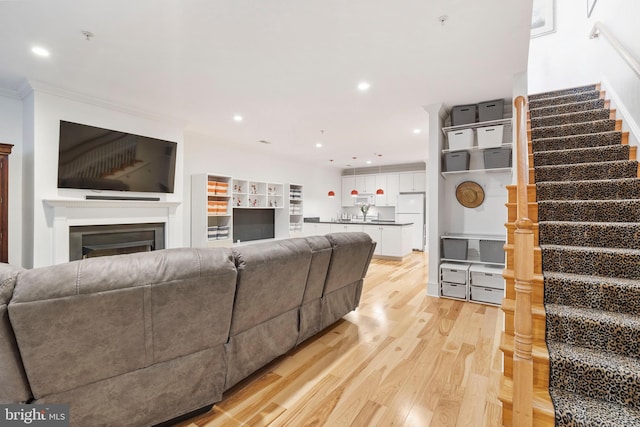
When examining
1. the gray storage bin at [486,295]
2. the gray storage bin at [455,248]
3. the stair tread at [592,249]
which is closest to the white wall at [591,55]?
the stair tread at [592,249]

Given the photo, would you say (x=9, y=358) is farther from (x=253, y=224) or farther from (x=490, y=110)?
(x=253, y=224)

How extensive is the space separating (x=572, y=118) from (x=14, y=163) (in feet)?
21.8

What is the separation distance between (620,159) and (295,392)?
3449 millimetres

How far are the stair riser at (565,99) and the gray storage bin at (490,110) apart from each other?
0.65m

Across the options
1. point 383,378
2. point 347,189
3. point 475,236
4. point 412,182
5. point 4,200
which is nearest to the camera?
point 383,378

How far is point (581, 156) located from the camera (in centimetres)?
280

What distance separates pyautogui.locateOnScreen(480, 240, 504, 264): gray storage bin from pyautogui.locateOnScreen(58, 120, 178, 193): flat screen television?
469 centimetres

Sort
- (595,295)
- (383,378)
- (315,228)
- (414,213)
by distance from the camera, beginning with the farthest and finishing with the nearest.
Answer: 1. (414,213)
2. (315,228)
3. (383,378)
4. (595,295)

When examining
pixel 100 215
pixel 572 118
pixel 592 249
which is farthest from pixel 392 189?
pixel 100 215

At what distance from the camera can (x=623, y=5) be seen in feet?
9.00

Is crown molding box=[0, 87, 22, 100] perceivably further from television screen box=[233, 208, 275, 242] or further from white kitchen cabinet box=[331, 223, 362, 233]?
→ white kitchen cabinet box=[331, 223, 362, 233]

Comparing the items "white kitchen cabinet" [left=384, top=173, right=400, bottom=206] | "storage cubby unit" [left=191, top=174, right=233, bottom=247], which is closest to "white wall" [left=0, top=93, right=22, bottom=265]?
"storage cubby unit" [left=191, top=174, right=233, bottom=247]

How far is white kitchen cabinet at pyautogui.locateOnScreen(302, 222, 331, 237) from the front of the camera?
7816 millimetres

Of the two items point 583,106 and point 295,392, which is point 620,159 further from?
point 295,392
